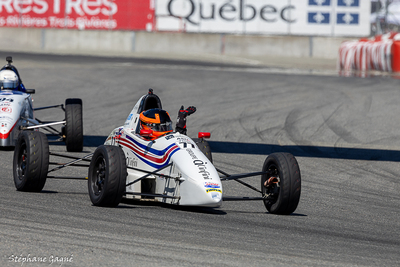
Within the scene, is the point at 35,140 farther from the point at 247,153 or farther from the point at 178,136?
the point at 247,153

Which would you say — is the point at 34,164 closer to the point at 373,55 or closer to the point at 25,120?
the point at 25,120

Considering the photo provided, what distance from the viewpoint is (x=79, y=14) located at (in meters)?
40.2

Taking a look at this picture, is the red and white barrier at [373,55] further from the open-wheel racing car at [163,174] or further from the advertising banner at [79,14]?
the open-wheel racing car at [163,174]

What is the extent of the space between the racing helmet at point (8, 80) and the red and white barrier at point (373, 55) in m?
18.7

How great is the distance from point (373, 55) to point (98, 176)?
24119 millimetres

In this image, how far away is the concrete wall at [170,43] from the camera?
128ft

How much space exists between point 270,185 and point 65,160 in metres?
4.76

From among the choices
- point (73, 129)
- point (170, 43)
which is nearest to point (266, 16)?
point (170, 43)

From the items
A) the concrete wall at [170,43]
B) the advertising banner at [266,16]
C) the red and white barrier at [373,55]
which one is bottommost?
the red and white barrier at [373,55]

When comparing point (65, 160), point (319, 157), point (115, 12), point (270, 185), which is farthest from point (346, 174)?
point (115, 12)

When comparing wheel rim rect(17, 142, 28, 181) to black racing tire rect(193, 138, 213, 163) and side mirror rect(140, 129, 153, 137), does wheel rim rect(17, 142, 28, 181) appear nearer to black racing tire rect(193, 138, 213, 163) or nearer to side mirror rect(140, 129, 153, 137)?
side mirror rect(140, 129, 153, 137)

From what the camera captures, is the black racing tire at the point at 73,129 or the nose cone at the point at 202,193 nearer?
the nose cone at the point at 202,193

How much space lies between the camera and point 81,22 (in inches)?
1591

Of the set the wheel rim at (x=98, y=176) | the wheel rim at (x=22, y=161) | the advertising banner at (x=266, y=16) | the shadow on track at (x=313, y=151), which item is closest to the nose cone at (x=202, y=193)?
the wheel rim at (x=98, y=176)
